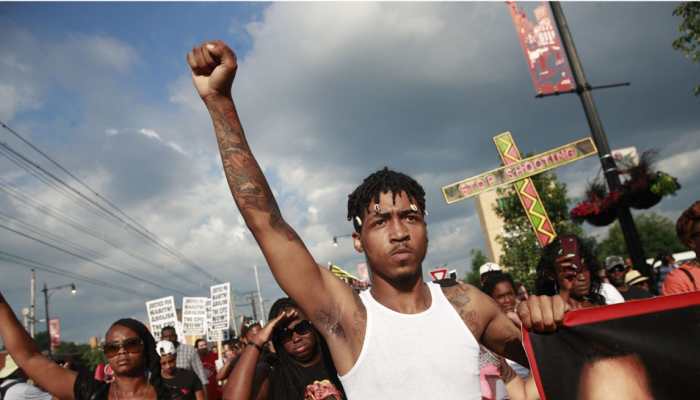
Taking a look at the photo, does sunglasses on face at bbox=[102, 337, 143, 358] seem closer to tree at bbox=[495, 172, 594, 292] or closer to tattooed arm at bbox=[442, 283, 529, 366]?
tattooed arm at bbox=[442, 283, 529, 366]

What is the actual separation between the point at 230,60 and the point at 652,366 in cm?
236

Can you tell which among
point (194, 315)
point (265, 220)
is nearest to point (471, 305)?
point (265, 220)

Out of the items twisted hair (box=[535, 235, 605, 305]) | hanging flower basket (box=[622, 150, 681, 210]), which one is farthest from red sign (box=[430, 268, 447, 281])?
twisted hair (box=[535, 235, 605, 305])

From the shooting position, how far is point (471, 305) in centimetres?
228

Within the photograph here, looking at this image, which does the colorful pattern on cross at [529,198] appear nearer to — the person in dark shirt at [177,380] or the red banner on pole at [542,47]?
the red banner on pole at [542,47]

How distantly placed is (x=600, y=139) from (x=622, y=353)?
22.6 feet

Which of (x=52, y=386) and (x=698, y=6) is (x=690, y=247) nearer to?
(x=52, y=386)

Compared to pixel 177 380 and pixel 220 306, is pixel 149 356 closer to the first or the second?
pixel 177 380

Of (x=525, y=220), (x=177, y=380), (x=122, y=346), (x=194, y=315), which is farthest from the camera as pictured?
(x=525, y=220)

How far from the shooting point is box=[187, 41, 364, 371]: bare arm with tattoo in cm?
199

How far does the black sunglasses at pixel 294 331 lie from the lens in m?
3.52

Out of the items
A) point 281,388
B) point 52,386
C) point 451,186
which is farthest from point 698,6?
point 52,386

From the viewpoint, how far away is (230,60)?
6.73 feet

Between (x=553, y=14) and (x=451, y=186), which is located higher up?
(x=553, y=14)
